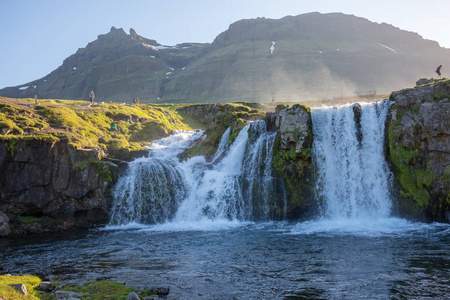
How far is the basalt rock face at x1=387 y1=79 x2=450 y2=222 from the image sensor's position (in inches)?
1034

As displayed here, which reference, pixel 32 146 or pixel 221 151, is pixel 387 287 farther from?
pixel 32 146

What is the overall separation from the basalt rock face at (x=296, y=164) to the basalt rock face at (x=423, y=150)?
7.39 meters

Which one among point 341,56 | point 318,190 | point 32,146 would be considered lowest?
point 318,190

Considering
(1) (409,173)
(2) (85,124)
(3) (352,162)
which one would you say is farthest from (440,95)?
(2) (85,124)

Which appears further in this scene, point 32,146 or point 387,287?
point 32,146

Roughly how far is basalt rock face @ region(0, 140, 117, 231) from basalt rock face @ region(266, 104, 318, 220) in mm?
17748

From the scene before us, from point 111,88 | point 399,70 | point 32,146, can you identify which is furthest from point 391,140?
point 111,88

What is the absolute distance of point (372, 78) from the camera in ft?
501

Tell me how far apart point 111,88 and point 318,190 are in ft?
577

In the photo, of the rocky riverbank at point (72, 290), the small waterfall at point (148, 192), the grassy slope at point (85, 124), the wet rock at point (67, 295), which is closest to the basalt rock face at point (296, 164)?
the small waterfall at point (148, 192)

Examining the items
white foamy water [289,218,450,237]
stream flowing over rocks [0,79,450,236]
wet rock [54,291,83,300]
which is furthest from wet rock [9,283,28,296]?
stream flowing over rocks [0,79,450,236]

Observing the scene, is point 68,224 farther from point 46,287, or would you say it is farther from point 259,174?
point 46,287

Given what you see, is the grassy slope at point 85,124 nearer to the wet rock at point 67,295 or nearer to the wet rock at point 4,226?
the wet rock at point 4,226

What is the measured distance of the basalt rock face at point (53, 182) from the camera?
30.2 m
